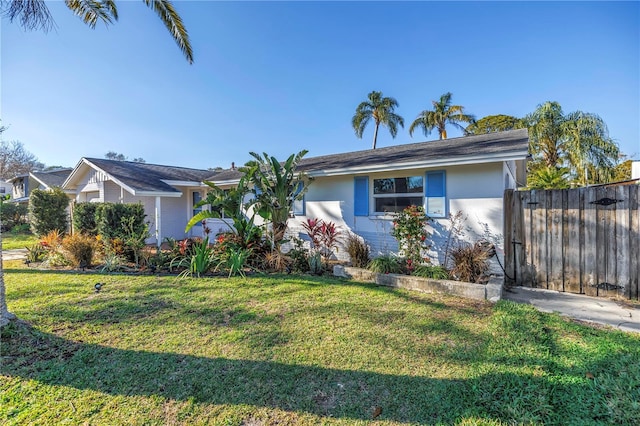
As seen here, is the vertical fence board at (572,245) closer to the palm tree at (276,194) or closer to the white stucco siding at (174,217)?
the palm tree at (276,194)

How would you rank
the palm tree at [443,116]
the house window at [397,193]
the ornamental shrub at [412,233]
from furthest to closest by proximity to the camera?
the palm tree at [443,116]
the house window at [397,193]
the ornamental shrub at [412,233]

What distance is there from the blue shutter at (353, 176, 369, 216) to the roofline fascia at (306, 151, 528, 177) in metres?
0.50

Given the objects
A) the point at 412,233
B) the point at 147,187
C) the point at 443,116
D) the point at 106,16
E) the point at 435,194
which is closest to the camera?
the point at 412,233

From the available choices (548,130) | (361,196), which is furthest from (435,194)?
(548,130)

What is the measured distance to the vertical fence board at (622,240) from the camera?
5.35 m

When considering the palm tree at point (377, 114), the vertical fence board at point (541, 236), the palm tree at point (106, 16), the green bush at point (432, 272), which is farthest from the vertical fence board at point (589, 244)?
the palm tree at point (377, 114)

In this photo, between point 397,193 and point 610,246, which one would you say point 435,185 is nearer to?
point 397,193

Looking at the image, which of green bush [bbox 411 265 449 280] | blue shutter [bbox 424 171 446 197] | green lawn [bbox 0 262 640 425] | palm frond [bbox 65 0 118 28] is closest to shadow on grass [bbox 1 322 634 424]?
green lawn [bbox 0 262 640 425]

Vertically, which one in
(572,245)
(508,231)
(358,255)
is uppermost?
(508,231)

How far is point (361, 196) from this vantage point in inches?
347

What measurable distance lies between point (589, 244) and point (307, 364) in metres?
6.34

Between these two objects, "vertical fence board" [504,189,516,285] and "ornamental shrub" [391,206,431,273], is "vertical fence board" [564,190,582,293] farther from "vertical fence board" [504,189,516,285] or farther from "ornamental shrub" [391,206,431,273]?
"ornamental shrub" [391,206,431,273]

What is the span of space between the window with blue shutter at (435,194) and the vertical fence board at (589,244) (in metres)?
2.74

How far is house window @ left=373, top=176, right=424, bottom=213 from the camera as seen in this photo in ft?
26.2
